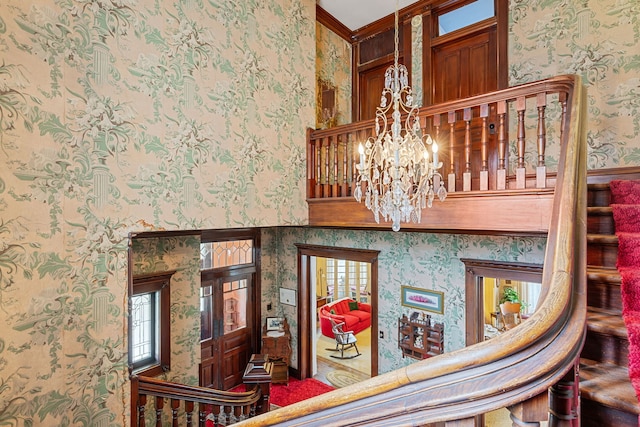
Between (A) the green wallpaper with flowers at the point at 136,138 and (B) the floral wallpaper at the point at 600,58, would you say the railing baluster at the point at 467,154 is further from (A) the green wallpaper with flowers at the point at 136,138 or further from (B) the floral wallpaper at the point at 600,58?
(B) the floral wallpaper at the point at 600,58

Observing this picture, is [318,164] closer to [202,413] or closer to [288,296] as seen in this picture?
[202,413]

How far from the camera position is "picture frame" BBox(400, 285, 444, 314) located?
12.6ft

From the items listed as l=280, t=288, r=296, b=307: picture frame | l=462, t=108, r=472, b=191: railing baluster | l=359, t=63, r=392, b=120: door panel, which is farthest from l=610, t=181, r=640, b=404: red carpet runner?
l=280, t=288, r=296, b=307: picture frame

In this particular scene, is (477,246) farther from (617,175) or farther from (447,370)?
(447,370)

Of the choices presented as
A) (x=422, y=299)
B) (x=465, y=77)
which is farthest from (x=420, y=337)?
(x=465, y=77)

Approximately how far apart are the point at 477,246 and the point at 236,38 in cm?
313

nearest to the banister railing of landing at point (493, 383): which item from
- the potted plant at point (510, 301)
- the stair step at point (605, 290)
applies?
the stair step at point (605, 290)

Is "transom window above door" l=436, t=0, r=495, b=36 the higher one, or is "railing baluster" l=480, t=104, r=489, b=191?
"transom window above door" l=436, t=0, r=495, b=36

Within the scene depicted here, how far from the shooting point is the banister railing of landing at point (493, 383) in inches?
20.0

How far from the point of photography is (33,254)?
1691mm

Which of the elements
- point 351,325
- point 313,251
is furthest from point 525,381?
point 351,325

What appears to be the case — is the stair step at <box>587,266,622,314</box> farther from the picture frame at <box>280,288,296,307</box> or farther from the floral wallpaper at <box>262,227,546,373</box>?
the picture frame at <box>280,288,296,307</box>

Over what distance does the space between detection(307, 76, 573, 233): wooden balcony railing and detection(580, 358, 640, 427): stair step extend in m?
1.07

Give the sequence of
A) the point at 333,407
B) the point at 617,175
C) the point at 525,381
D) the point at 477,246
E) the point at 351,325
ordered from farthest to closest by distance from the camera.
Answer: the point at 351,325 < the point at 477,246 < the point at 617,175 < the point at 333,407 < the point at 525,381
